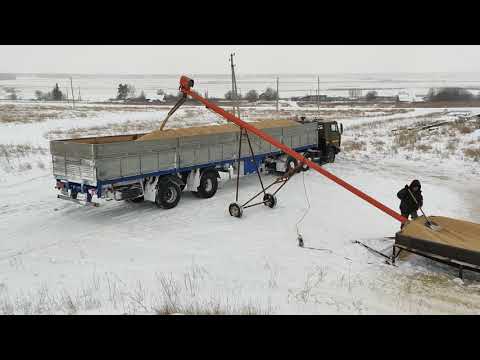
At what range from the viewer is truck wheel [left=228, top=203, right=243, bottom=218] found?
11.1 m

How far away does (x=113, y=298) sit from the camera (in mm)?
6508

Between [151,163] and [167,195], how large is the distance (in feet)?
3.95

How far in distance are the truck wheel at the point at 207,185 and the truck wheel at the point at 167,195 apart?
43.9 inches

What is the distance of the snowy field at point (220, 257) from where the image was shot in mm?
6449

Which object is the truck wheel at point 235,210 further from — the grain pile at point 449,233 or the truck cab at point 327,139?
the truck cab at point 327,139

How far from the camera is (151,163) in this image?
37.3 ft

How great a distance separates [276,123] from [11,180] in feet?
35.4

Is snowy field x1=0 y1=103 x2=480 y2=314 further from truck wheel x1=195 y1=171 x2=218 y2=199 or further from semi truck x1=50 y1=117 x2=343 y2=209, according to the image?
semi truck x1=50 y1=117 x2=343 y2=209

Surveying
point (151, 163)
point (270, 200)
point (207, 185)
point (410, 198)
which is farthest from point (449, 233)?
point (151, 163)

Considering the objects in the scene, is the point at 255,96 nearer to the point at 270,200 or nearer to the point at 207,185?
the point at 207,185

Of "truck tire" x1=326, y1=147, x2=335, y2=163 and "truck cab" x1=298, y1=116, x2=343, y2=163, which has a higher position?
"truck cab" x1=298, y1=116, x2=343, y2=163

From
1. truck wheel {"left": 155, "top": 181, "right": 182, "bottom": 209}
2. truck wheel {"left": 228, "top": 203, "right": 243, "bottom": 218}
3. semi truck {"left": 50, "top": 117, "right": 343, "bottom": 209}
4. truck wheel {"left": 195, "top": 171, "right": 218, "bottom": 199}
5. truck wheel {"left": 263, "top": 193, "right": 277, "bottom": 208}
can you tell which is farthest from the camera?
truck wheel {"left": 195, "top": 171, "right": 218, "bottom": 199}

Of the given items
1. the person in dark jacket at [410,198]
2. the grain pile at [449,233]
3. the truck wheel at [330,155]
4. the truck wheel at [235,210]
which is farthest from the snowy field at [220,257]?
the truck wheel at [330,155]

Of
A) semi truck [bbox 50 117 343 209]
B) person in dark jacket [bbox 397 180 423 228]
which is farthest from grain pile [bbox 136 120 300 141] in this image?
person in dark jacket [bbox 397 180 423 228]
